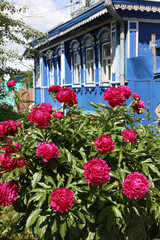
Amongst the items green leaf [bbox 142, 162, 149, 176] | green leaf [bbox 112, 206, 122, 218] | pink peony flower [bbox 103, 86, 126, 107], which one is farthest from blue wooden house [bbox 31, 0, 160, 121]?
green leaf [bbox 112, 206, 122, 218]

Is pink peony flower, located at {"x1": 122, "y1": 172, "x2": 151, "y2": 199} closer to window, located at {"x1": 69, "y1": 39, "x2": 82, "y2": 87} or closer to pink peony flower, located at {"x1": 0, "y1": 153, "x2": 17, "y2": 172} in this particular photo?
pink peony flower, located at {"x1": 0, "y1": 153, "x2": 17, "y2": 172}

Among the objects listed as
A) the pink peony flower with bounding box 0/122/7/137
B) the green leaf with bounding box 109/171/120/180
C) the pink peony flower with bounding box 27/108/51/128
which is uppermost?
the pink peony flower with bounding box 27/108/51/128

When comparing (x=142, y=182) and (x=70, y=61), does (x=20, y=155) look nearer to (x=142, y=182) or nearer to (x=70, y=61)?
(x=142, y=182)

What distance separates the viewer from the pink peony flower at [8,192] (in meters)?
2.04

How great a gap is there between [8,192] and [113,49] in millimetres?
7652

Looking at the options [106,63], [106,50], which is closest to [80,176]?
[106,63]

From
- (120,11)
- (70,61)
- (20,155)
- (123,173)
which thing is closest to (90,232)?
(123,173)

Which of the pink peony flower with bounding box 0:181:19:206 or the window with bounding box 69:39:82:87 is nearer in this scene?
the pink peony flower with bounding box 0:181:19:206

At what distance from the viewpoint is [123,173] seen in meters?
2.12

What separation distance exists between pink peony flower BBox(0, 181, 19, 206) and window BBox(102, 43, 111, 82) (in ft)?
26.9

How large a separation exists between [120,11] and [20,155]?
7.30 m

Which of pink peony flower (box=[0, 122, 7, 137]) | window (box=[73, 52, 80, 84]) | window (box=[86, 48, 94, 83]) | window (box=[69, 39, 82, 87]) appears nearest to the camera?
pink peony flower (box=[0, 122, 7, 137])

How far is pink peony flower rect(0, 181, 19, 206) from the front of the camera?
2.04 metres

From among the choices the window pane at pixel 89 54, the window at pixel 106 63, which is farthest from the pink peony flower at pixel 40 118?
the window pane at pixel 89 54
